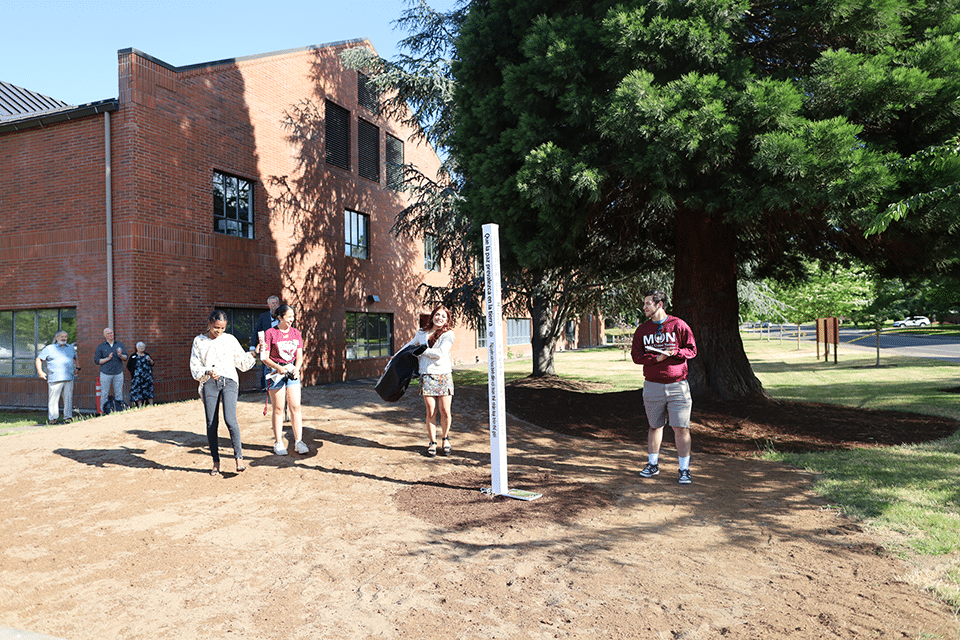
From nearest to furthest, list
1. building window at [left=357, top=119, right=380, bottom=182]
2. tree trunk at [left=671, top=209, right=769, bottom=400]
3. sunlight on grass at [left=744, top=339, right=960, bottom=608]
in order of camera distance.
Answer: sunlight on grass at [left=744, top=339, right=960, bottom=608]
tree trunk at [left=671, top=209, right=769, bottom=400]
building window at [left=357, top=119, right=380, bottom=182]

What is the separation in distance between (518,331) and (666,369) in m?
30.6

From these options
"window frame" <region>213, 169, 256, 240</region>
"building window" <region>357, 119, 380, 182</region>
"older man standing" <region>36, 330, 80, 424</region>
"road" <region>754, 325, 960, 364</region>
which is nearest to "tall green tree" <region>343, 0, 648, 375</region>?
"building window" <region>357, 119, 380, 182</region>

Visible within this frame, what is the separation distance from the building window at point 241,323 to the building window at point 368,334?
4598mm

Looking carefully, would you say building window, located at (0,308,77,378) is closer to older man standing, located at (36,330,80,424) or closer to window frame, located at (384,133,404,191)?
older man standing, located at (36,330,80,424)

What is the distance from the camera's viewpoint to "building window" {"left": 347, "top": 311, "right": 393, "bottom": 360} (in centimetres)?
2050

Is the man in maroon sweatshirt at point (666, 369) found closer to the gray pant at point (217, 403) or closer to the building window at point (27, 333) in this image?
the gray pant at point (217, 403)

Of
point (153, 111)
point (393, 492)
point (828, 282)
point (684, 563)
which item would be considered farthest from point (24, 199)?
point (828, 282)

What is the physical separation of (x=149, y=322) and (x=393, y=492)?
31.4 feet

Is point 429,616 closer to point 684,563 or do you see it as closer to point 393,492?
point 684,563

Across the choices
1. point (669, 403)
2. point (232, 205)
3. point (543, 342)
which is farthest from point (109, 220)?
point (669, 403)

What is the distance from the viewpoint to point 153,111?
13.3 meters

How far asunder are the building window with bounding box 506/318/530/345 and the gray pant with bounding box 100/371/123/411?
24074 mm

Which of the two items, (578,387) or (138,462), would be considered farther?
(578,387)

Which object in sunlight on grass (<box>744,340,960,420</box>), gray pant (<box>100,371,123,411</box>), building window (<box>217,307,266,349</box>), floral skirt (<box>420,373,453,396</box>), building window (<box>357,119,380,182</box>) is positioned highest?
building window (<box>357,119,380,182</box>)
